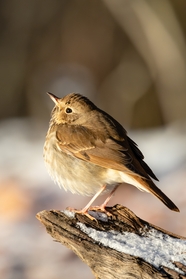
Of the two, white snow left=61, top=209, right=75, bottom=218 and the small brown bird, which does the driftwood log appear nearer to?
white snow left=61, top=209, right=75, bottom=218

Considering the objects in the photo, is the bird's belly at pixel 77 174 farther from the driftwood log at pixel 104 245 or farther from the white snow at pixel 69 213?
the white snow at pixel 69 213

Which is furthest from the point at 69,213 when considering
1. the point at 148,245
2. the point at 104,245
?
the point at 148,245

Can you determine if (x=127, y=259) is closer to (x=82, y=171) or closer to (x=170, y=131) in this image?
(x=82, y=171)

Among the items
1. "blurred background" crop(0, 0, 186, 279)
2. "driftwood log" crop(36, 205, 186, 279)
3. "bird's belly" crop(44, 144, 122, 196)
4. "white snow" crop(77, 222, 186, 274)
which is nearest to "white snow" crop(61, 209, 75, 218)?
"driftwood log" crop(36, 205, 186, 279)

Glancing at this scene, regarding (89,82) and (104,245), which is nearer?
(104,245)

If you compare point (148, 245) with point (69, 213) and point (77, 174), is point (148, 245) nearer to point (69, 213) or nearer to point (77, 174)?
point (69, 213)

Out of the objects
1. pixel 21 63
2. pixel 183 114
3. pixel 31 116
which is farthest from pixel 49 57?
pixel 183 114
